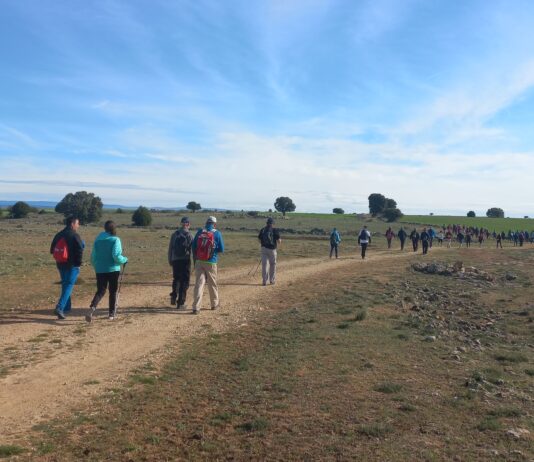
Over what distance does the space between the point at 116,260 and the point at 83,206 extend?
5883cm

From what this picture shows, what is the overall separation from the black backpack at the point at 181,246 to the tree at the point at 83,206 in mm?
56992

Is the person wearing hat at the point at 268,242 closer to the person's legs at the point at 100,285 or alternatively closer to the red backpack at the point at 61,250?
the person's legs at the point at 100,285

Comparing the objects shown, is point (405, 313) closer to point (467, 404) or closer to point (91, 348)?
point (467, 404)

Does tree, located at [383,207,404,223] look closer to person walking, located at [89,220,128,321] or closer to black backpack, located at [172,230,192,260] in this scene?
black backpack, located at [172,230,192,260]

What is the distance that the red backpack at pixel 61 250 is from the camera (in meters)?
10.1

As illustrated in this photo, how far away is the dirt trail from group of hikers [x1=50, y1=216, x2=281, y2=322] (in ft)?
1.46

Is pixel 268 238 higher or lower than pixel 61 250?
higher

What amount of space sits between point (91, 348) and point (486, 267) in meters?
24.9

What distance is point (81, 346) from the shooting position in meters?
8.21

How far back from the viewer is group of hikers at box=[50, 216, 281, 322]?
9.99 metres

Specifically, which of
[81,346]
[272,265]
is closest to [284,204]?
[272,265]

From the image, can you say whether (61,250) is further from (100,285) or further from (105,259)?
(100,285)

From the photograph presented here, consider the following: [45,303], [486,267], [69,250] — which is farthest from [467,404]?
[486,267]

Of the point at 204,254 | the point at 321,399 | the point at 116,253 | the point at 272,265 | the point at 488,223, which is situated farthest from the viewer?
the point at 488,223
